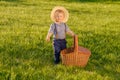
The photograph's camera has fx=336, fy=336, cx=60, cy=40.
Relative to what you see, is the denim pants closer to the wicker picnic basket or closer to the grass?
the grass

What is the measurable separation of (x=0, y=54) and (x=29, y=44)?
1325 millimetres

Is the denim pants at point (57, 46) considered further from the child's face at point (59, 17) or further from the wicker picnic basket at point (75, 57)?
the child's face at point (59, 17)

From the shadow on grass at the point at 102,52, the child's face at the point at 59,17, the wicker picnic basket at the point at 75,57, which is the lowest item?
the shadow on grass at the point at 102,52

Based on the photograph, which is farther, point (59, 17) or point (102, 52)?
point (102, 52)

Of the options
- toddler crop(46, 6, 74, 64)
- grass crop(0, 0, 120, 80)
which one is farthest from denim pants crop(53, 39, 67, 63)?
grass crop(0, 0, 120, 80)

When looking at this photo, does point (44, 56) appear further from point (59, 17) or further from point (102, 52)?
point (102, 52)

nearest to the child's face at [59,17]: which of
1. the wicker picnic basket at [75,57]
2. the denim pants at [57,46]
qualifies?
the denim pants at [57,46]

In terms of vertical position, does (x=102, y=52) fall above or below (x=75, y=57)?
below

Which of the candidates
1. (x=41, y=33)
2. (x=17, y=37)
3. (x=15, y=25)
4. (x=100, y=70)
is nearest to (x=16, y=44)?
(x=17, y=37)

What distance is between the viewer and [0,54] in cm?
808

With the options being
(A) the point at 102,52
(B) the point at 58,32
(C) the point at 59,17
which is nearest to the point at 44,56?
(B) the point at 58,32

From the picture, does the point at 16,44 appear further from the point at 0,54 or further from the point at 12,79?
the point at 12,79

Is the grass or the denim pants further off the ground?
the denim pants

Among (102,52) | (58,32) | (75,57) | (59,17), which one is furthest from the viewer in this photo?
(102,52)
